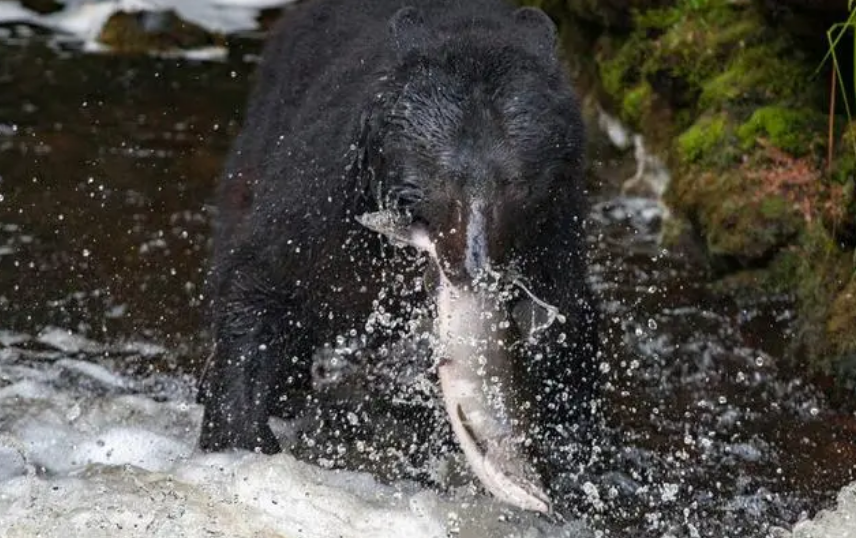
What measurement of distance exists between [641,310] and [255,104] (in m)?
2.11

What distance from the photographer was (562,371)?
5.14 metres

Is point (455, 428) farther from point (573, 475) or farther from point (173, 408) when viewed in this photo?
point (173, 408)

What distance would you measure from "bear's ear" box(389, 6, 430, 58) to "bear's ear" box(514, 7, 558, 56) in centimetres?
39

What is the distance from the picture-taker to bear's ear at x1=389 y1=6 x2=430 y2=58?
4602 mm

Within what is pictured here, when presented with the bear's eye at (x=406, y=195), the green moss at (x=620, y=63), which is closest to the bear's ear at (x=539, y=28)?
the bear's eye at (x=406, y=195)

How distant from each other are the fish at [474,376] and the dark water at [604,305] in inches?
29.4

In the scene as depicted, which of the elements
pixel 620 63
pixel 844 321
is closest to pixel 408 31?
pixel 844 321

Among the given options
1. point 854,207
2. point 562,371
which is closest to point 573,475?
point 562,371

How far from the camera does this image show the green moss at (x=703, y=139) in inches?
293

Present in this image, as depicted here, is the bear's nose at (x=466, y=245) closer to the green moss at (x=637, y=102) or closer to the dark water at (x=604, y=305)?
the dark water at (x=604, y=305)

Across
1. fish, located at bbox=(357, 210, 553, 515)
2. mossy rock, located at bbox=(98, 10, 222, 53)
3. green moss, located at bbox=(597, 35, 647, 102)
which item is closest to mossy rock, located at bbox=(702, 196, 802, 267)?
green moss, located at bbox=(597, 35, 647, 102)

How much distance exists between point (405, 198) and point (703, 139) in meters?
3.58

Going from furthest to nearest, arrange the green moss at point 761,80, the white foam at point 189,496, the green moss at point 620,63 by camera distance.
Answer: the green moss at point 620,63
the green moss at point 761,80
the white foam at point 189,496

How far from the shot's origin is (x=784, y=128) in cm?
700
